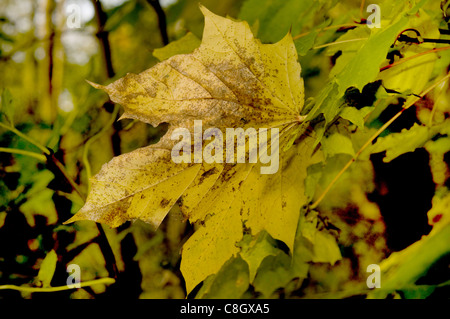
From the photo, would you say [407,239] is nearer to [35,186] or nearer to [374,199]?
[374,199]

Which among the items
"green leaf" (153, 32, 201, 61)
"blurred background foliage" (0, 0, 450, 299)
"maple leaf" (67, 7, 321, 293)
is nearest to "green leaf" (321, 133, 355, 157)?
"maple leaf" (67, 7, 321, 293)

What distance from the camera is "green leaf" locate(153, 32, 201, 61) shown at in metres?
0.49

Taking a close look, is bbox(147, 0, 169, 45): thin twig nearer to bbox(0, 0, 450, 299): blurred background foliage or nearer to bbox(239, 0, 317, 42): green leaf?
bbox(0, 0, 450, 299): blurred background foliage

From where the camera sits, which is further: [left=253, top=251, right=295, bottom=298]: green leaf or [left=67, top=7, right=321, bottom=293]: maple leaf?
[left=253, top=251, right=295, bottom=298]: green leaf

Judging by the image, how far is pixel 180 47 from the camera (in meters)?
0.49

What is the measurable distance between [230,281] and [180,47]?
473mm

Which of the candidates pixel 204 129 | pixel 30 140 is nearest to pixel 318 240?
pixel 204 129

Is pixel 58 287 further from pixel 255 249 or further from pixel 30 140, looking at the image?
pixel 255 249

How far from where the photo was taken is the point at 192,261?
382 mm

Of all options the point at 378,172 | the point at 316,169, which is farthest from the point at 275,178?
the point at 378,172

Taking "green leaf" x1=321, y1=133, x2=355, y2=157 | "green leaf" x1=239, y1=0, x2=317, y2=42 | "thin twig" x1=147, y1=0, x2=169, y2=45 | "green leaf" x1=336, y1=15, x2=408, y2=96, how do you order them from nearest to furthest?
1. "green leaf" x1=336, y1=15, x2=408, y2=96
2. "green leaf" x1=321, y1=133, x2=355, y2=157
3. "green leaf" x1=239, y1=0, x2=317, y2=42
4. "thin twig" x1=147, y1=0, x2=169, y2=45

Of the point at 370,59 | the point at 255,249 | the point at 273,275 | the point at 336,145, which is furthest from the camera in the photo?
the point at 273,275

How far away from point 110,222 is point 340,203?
1.58 ft

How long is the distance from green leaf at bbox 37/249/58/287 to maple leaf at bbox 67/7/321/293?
38 centimetres
